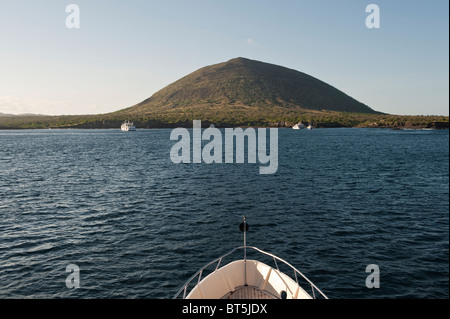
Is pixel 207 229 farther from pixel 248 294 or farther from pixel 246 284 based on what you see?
pixel 248 294

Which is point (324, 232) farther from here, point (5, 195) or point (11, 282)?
point (5, 195)

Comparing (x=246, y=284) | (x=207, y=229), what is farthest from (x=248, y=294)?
(x=207, y=229)

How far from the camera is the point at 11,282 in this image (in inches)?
747

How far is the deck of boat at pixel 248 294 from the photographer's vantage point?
1458 centimetres

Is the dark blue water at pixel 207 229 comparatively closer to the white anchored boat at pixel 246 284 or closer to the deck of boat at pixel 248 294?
the white anchored boat at pixel 246 284

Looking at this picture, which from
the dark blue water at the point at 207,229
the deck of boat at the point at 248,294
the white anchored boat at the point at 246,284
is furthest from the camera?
the dark blue water at the point at 207,229

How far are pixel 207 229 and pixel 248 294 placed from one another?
542 inches

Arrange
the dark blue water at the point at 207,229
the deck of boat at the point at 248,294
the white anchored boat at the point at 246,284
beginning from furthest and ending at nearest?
the dark blue water at the point at 207,229 → the deck of boat at the point at 248,294 → the white anchored boat at the point at 246,284

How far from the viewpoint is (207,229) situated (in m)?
28.3

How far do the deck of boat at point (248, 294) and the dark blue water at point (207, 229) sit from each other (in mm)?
5106

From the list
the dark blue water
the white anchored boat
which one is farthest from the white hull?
the dark blue water

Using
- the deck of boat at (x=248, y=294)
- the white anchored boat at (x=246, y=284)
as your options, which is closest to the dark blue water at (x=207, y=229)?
the white anchored boat at (x=246, y=284)

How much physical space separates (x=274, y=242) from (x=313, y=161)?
166 ft

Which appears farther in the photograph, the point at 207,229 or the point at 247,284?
the point at 207,229
